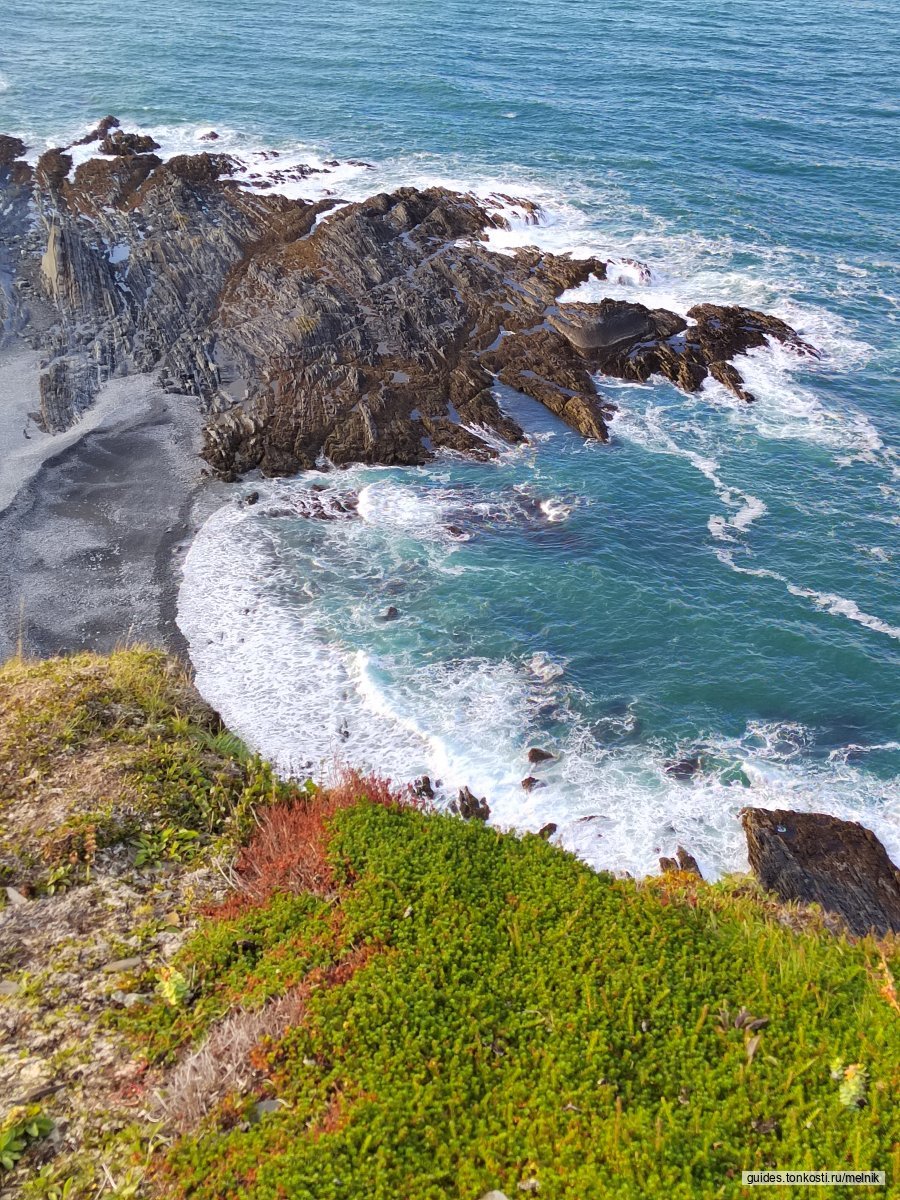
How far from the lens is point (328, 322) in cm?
4372

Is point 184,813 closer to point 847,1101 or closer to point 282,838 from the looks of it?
point 282,838

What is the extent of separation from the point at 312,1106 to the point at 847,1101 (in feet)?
21.0

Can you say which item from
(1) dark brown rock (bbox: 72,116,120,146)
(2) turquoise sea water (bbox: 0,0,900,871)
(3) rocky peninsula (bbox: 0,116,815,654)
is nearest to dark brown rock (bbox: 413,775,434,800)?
(2) turquoise sea water (bbox: 0,0,900,871)

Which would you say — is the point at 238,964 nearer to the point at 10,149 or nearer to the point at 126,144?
the point at 126,144

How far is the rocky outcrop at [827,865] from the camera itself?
66.2ft

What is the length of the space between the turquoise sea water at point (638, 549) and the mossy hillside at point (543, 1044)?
30.2 ft

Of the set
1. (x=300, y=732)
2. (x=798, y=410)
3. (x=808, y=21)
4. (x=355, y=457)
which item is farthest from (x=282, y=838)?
(x=808, y=21)

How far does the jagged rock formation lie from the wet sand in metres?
1.40

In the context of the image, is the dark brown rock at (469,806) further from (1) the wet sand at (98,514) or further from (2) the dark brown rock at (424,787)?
(1) the wet sand at (98,514)

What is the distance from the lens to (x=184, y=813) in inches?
613

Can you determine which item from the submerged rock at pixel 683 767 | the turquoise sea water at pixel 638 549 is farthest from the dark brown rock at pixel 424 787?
the submerged rock at pixel 683 767

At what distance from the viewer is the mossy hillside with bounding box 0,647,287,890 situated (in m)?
14.4

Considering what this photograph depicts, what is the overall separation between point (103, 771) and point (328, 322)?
3312cm

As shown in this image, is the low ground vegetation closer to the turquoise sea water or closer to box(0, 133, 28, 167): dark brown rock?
the turquoise sea water
